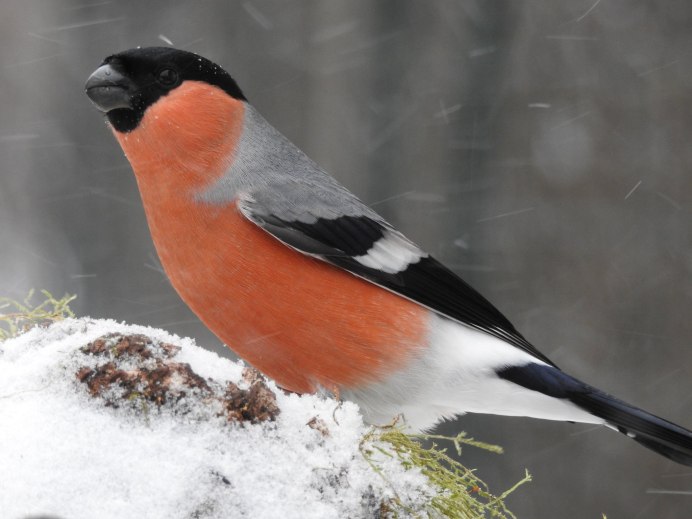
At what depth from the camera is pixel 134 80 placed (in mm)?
2781

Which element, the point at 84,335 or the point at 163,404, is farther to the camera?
the point at 84,335

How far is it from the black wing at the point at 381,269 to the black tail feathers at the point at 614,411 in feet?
0.24

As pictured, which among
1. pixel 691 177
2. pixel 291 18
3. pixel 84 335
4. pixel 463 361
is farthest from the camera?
pixel 291 18

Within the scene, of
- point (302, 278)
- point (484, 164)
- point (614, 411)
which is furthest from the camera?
point (484, 164)

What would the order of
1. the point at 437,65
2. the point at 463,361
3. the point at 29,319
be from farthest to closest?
the point at 437,65
the point at 463,361
the point at 29,319

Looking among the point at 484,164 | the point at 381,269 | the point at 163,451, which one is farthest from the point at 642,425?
the point at 484,164

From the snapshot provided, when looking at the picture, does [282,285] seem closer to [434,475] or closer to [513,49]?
[434,475]

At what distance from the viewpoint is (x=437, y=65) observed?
15.8 feet

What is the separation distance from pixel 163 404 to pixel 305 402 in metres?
0.34

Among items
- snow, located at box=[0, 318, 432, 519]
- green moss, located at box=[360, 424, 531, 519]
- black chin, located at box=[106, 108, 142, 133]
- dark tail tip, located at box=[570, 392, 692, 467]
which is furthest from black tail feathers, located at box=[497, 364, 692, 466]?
Result: black chin, located at box=[106, 108, 142, 133]

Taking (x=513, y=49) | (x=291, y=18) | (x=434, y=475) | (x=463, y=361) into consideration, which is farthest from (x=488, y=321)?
(x=291, y=18)

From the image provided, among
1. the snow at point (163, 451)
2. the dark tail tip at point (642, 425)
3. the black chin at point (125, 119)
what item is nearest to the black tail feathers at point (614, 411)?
the dark tail tip at point (642, 425)

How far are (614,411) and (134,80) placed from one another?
2016 mm

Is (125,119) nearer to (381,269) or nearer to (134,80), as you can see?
(134,80)
